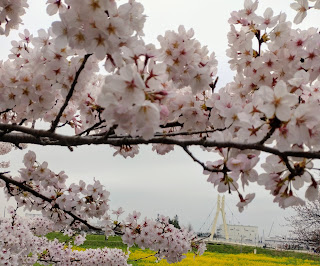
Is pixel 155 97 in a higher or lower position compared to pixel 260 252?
higher

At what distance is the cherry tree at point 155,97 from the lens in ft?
4.67

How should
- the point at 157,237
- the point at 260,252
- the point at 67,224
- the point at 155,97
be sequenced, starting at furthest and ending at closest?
the point at 260,252 < the point at 157,237 < the point at 67,224 < the point at 155,97

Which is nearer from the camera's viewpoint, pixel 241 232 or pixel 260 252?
pixel 260 252

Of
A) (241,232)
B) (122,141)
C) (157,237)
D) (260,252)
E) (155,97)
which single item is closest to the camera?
(155,97)

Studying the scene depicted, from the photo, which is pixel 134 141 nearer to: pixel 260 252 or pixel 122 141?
pixel 122 141

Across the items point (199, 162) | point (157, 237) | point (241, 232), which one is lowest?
point (241, 232)

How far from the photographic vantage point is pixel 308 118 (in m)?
1.44

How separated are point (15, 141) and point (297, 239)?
92.0 ft

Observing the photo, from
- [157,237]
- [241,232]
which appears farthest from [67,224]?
[241,232]

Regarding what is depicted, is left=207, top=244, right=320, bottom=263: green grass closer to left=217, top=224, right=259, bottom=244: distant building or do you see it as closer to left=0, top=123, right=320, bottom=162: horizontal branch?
left=217, top=224, right=259, bottom=244: distant building

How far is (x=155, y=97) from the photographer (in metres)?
1.40

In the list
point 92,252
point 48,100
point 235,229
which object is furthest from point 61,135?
point 235,229

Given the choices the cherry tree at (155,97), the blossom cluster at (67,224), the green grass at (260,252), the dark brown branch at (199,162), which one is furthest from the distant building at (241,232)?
the dark brown branch at (199,162)

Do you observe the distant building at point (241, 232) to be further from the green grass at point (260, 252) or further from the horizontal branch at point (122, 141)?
the horizontal branch at point (122, 141)
